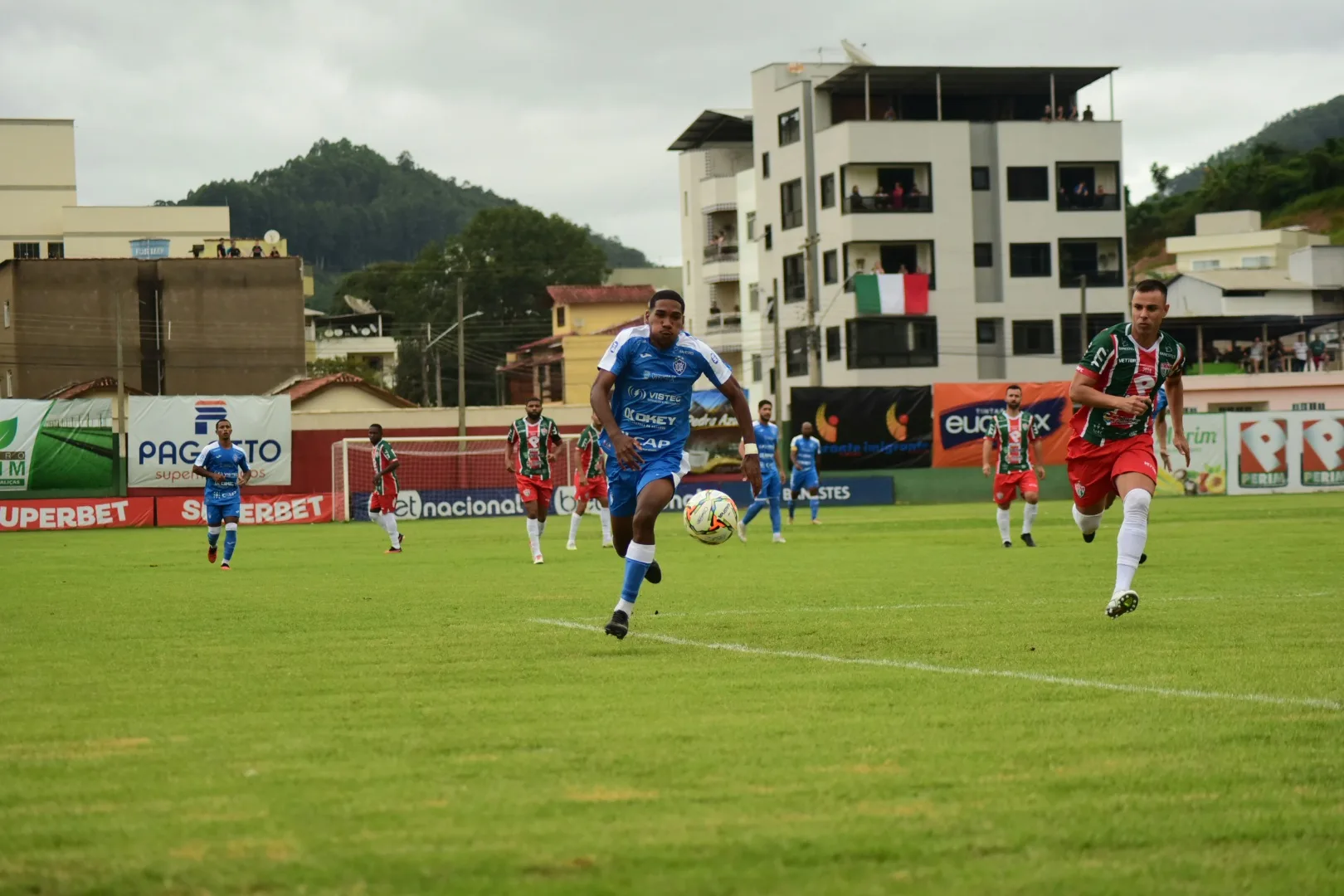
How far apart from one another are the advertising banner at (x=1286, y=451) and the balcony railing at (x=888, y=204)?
25111mm

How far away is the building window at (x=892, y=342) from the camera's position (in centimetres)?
7200

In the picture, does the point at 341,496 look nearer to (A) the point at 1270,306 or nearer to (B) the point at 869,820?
(B) the point at 869,820

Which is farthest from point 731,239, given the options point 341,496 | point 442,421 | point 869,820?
point 869,820

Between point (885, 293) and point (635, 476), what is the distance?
201ft

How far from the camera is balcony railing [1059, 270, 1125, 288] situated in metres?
73.8

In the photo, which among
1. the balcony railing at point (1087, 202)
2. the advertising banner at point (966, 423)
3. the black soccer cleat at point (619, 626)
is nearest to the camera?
the black soccer cleat at point (619, 626)

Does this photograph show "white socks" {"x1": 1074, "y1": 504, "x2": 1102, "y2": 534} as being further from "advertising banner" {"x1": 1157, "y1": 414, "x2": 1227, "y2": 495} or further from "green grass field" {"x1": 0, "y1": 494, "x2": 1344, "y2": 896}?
"advertising banner" {"x1": 1157, "y1": 414, "x2": 1227, "y2": 495}

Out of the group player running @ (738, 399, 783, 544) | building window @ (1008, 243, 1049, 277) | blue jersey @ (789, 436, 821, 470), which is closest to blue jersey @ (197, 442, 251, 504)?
player running @ (738, 399, 783, 544)

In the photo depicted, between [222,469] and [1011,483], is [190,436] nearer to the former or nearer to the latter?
[222,469]

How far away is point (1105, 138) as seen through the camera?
73250 millimetres

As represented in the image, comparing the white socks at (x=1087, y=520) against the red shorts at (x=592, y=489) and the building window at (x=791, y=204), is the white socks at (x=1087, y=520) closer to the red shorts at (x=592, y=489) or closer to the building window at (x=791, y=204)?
the red shorts at (x=592, y=489)

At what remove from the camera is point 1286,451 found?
4938 cm

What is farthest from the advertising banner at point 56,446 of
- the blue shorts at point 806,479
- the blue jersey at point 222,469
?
the blue jersey at point 222,469

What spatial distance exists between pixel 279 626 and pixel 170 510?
34499 mm
